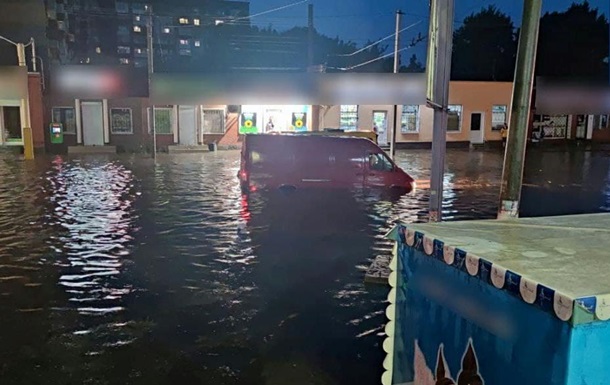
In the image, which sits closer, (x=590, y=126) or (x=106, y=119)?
(x=106, y=119)

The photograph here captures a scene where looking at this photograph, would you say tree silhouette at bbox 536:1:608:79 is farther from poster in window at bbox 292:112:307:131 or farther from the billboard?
the billboard

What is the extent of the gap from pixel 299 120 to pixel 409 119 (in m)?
7.32

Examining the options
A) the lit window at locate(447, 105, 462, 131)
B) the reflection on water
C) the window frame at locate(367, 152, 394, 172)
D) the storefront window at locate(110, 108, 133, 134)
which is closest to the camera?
the reflection on water

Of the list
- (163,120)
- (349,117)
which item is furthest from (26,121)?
(349,117)

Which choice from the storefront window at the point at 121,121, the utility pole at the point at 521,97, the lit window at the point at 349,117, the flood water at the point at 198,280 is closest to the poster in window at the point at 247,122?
the lit window at the point at 349,117

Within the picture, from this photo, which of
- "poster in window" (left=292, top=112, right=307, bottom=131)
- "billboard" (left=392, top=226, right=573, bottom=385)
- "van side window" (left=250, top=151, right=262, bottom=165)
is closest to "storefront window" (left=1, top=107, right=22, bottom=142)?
"poster in window" (left=292, top=112, right=307, bottom=131)

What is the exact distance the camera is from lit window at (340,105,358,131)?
115ft

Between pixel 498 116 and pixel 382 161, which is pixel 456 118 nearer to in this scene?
pixel 498 116

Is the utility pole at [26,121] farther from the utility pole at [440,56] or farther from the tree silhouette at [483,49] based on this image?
the tree silhouette at [483,49]

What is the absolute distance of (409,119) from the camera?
36.4m

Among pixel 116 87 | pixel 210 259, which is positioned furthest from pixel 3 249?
pixel 116 87

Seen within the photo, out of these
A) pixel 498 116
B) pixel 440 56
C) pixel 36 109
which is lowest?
pixel 36 109

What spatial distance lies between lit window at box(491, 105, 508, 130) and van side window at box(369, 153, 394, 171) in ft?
82.7

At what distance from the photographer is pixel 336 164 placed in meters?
14.9
